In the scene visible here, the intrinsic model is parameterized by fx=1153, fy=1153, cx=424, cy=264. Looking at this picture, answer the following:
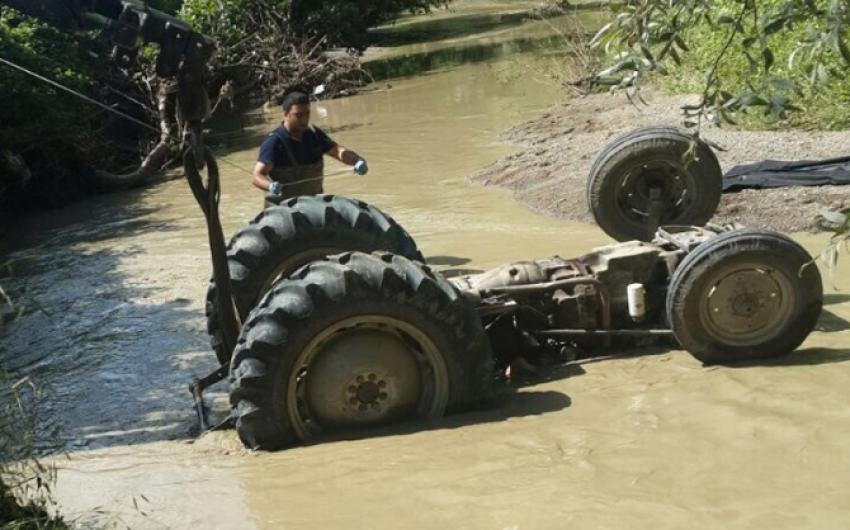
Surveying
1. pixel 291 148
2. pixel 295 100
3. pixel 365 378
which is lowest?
pixel 365 378

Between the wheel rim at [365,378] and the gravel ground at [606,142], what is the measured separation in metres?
2.94

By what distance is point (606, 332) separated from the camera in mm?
7309

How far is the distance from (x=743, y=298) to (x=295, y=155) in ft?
14.1

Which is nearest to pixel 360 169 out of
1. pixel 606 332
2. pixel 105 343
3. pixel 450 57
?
pixel 105 343

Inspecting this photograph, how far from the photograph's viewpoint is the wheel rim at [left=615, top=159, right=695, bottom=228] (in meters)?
8.66

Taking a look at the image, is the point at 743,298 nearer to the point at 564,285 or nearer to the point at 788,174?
the point at 564,285

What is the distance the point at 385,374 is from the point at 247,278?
1583mm

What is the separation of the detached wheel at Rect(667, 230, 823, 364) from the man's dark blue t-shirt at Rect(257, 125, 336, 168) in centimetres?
391

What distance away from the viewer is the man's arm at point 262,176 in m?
9.34

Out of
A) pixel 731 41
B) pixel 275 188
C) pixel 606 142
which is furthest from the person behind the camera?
pixel 606 142

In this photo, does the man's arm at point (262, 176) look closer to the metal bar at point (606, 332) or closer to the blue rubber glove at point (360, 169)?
the blue rubber glove at point (360, 169)

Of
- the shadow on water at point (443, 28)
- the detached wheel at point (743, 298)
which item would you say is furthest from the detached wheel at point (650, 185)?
the shadow on water at point (443, 28)

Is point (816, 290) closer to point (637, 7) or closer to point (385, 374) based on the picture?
point (385, 374)

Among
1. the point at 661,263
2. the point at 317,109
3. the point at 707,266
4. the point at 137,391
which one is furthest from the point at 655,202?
the point at 317,109
